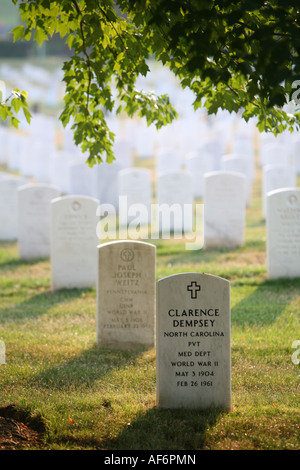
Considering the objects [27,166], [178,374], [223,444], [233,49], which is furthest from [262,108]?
[27,166]

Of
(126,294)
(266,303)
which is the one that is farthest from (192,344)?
(266,303)

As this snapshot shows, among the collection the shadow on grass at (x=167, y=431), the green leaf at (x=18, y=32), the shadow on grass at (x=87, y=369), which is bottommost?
the shadow on grass at (x=167, y=431)

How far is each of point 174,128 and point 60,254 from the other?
22263 millimetres

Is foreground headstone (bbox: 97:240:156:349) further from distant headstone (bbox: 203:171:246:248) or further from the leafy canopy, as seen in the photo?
distant headstone (bbox: 203:171:246:248)

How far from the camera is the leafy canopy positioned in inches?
154

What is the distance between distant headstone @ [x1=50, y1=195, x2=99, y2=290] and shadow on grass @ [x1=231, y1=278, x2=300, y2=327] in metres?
2.48

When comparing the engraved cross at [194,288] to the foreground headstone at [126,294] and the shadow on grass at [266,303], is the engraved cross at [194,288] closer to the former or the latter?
the foreground headstone at [126,294]

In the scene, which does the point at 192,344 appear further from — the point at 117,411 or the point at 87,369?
the point at 87,369

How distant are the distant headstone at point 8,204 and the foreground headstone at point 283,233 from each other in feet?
21.6

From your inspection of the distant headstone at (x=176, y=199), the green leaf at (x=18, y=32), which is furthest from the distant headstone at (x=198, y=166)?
the green leaf at (x=18, y=32)

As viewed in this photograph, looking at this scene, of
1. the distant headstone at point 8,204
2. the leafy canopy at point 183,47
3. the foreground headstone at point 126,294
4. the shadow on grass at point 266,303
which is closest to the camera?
the leafy canopy at point 183,47

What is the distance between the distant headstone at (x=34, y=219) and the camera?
37.3 feet

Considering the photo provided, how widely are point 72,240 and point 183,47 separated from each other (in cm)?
490

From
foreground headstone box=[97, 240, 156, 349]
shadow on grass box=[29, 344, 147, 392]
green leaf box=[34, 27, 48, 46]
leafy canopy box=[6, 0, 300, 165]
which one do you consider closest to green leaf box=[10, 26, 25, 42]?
leafy canopy box=[6, 0, 300, 165]
